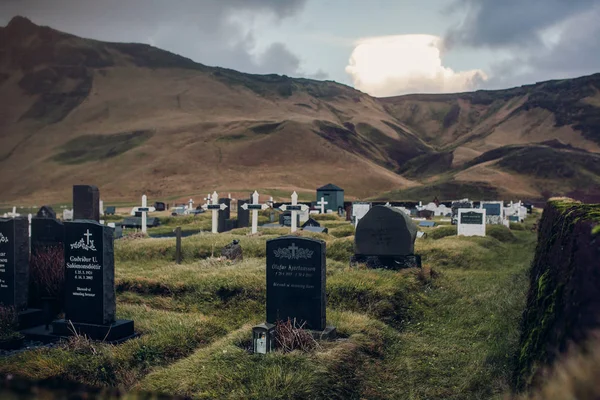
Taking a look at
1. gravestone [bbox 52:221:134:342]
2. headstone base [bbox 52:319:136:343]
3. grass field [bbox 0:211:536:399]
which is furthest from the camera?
gravestone [bbox 52:221:134:342]

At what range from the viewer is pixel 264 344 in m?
7.95

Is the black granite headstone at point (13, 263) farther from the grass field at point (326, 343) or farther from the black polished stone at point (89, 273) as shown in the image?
the grass field at point (326, 343)

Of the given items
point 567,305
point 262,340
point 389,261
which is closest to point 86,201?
point 389,261

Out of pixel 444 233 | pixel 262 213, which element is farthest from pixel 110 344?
pixel 262 213

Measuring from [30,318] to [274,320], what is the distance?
459 centimetres

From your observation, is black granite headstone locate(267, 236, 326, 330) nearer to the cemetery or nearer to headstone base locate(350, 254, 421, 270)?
the cemetery

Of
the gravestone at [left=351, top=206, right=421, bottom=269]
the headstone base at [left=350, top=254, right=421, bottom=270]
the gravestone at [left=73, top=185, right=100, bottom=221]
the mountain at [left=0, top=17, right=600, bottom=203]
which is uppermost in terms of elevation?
the mountain at [left=0, top=17, right=600, bottom=203]

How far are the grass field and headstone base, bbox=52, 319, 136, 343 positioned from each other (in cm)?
31

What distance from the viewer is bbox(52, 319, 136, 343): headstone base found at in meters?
8.83

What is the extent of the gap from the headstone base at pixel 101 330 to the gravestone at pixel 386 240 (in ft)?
22.4

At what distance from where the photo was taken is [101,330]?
29.5ft

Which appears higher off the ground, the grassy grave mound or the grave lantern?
the grave lantern

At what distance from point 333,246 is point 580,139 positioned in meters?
133

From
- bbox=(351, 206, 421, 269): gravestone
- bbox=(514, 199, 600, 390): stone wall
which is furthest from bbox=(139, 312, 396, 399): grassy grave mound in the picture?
bbox=(351, 206, 421, 269): gravestone
